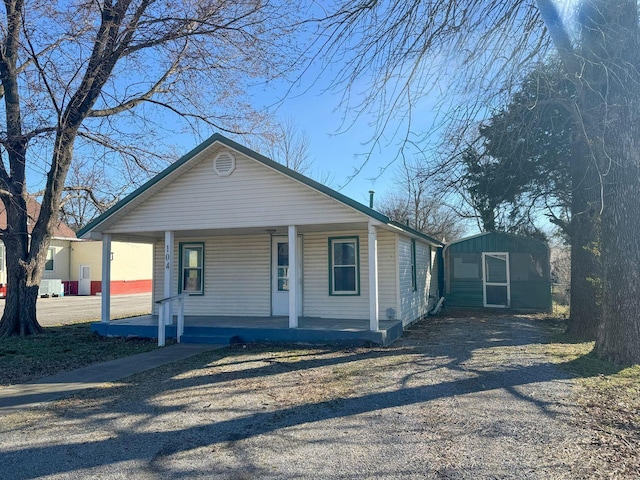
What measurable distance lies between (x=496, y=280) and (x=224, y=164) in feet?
37.4

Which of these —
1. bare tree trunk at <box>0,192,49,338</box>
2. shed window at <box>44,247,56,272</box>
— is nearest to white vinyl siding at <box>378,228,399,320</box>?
bare tree trunk at <box>0,192,49,338</box>

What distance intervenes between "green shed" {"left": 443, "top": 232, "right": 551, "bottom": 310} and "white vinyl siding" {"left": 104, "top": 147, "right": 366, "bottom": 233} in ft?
31.0

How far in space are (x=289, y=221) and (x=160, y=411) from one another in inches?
207

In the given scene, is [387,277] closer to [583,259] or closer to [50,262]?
[583,259]

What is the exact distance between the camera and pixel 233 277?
12508 mm

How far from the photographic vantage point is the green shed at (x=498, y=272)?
1625 centimetres

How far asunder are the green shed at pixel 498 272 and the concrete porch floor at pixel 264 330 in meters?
7.70

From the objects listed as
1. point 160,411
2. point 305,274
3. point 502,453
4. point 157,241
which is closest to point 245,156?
point 305,274

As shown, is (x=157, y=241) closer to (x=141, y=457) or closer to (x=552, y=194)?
(x=141, y=457)

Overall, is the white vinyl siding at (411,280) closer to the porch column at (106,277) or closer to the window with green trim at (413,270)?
the window with green trim at (413,270)

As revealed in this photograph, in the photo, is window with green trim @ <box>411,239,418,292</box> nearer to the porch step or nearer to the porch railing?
the porch step

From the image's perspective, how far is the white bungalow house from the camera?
9.67m

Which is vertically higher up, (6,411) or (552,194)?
(552,194)

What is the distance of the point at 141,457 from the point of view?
12.8 feet
